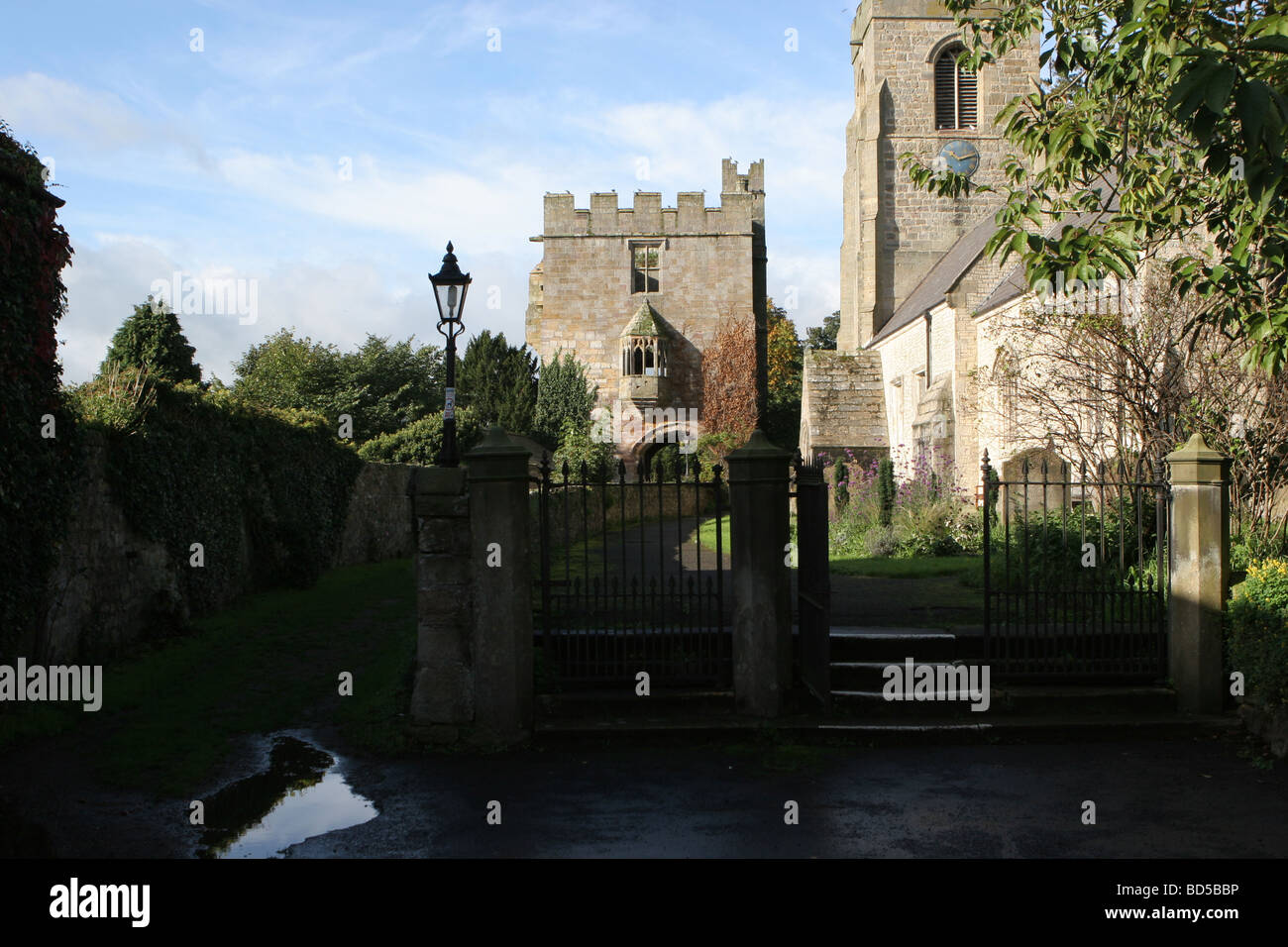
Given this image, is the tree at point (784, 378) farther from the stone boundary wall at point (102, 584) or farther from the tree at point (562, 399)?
the stone boundary wall at point (102, 584)

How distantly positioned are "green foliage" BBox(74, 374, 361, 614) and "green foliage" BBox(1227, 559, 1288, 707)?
9.80m

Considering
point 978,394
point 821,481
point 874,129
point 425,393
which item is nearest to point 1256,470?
point 821,481

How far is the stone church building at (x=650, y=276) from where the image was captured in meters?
39.2

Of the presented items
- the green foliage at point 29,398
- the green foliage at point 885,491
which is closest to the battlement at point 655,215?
the green foliage at point 885,491

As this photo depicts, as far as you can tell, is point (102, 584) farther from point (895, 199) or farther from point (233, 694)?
point (895, 199)

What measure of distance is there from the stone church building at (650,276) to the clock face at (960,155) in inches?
311

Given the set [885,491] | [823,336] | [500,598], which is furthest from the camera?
[823,336]

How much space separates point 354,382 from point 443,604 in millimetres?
43048

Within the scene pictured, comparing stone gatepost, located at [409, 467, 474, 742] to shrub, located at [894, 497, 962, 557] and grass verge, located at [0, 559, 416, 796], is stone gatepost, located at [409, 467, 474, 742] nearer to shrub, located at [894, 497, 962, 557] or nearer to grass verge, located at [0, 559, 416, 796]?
grass verge, located at [0, 559, 416, 796]

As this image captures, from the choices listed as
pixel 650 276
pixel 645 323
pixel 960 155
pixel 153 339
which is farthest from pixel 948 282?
pixel 153 339

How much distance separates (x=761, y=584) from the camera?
7320 mm

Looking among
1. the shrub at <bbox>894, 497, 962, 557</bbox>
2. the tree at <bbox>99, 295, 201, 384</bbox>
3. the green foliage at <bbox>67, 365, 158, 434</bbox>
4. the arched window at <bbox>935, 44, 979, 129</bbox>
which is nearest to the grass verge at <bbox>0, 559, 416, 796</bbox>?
the green foliage at <bbox>67, 365, 158, 434</bbox>
